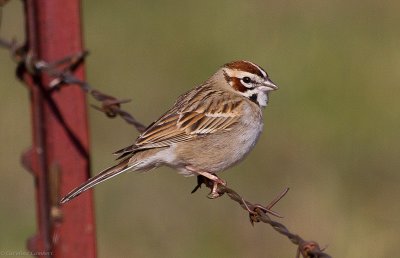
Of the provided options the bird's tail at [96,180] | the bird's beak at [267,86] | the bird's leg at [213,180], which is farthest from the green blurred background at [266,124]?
the bird's tail at [96,180]

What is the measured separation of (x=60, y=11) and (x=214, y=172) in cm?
204

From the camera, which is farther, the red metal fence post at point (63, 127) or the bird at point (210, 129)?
the bird at point (210, 129)

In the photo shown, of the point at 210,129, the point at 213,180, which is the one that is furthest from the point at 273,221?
the point at 210,129

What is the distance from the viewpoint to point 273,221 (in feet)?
16.5

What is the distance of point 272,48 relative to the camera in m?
13.1

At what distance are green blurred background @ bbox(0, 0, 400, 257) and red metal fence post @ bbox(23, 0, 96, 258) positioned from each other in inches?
151

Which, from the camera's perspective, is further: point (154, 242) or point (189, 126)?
point (154, 242)

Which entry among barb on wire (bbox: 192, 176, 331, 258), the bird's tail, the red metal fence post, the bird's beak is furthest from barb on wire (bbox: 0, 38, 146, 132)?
the bird's beak

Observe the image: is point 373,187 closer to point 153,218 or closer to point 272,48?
point 153,218

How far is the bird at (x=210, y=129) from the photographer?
6758 millimetres

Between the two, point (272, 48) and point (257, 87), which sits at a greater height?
point (257, 87)

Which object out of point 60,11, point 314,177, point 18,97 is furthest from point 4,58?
point 60,11

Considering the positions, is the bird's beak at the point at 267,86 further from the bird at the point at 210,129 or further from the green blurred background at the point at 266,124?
the green blurred background at the point at 266,124

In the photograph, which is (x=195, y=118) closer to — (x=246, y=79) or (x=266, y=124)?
(x=246, y=79)
